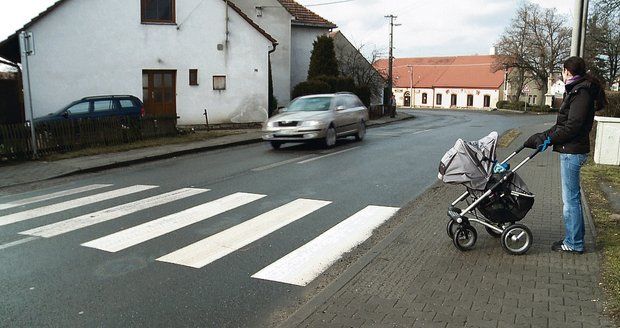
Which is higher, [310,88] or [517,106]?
[310,88]

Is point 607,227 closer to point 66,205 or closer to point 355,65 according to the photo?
point 66,205

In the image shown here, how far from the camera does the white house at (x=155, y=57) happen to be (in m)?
21.5

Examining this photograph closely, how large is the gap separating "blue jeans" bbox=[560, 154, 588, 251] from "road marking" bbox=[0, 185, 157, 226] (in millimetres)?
6967

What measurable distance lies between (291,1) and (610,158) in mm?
27266

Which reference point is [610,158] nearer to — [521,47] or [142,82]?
[142,82]

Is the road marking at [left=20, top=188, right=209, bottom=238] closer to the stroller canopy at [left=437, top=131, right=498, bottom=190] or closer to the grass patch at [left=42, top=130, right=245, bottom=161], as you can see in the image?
the stroller canopy at [left=437, top=131, right=498, bottom=190]

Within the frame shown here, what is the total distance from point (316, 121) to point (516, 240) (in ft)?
35.5

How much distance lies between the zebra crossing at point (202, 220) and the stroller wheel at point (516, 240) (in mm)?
1656

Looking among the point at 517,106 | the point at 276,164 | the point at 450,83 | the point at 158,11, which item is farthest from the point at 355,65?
the point at 450,83

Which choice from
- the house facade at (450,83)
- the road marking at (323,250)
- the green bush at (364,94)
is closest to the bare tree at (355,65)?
the green bush at (364,94)

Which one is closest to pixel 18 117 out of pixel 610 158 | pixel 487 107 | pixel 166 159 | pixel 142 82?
pixel 142 82

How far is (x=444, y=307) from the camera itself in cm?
418

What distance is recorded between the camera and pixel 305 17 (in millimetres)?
35438

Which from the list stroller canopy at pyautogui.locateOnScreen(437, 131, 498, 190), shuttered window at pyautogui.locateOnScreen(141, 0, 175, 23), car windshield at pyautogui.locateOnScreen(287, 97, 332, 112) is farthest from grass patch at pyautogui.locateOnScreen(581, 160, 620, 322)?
shuttered window at pyautogui.locateOnScreen(141, 0, 175, 23)
